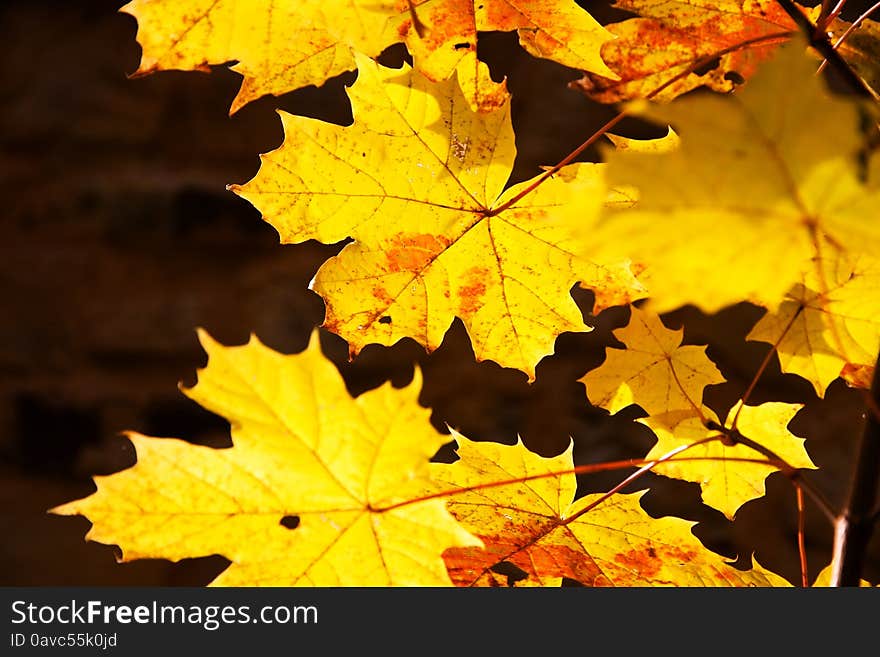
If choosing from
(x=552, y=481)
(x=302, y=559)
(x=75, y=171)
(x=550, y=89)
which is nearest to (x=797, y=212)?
(x=302, y=559)

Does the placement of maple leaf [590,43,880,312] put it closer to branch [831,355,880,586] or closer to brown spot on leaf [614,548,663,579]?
branch [831,355,880,586]

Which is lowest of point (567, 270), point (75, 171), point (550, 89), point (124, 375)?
point (124, 375)

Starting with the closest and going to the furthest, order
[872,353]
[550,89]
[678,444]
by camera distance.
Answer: [872,353]
[678,444]
[550,89]

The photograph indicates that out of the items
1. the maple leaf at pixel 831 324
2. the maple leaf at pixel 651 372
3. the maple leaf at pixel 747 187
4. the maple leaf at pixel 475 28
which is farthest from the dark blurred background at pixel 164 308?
the maple leaf at pixel 747 187

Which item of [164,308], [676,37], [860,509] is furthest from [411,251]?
[164,308]

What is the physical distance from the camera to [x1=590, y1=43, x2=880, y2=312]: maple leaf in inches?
13.7

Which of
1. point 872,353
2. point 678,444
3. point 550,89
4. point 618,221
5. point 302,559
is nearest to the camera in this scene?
point 618,221

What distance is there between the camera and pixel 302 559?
20.5 inches

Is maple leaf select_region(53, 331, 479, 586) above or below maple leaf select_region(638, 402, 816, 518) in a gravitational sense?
above

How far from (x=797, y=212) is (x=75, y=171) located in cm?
313

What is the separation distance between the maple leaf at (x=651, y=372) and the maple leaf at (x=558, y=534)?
0.12m

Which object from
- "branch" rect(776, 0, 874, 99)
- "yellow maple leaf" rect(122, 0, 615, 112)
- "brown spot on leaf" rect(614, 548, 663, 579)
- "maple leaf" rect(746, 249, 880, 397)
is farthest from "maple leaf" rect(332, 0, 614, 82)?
"brown spot on leaf" rect(614, 548, 663, 579)

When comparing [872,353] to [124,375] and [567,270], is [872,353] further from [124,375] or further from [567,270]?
[124,375]

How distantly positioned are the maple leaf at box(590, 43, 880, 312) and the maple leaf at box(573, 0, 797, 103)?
379mm
